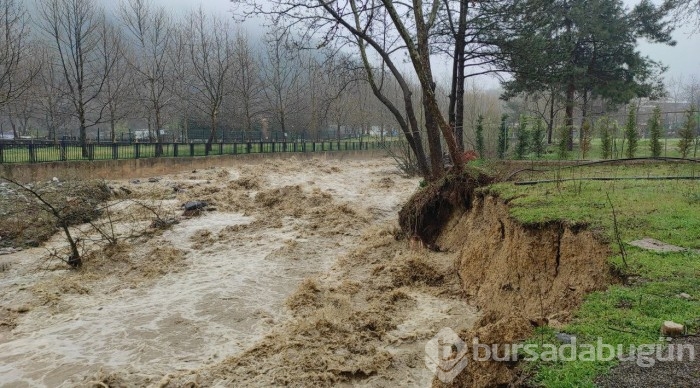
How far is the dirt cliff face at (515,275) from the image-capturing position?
358cm

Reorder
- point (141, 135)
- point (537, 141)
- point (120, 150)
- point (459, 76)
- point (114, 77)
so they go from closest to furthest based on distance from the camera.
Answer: point (537, 141) → point (459, 76) → point (120, 150) → point (114, 77) → point (141, 135)

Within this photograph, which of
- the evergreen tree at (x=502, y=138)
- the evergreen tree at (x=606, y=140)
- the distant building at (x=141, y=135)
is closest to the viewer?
the evergreen tree at (x=606, y=140)

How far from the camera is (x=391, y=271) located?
9641mm

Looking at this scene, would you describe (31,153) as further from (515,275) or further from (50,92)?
Answer: (515,275)

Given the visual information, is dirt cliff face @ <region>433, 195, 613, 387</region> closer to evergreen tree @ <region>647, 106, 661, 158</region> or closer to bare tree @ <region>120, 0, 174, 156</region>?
evergreen tree @ <region>647, 106, 661, 158</region>

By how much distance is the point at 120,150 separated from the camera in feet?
87.2

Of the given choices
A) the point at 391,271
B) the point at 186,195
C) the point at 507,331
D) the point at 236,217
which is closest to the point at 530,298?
the point at 507,331

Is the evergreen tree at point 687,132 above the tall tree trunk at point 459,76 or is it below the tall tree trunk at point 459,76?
below

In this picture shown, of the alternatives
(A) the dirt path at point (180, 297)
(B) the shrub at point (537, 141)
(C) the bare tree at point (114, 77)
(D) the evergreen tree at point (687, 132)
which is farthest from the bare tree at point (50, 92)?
(D) the evergreen tree at point (687, 132)

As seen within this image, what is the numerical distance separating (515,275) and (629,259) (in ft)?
6.63

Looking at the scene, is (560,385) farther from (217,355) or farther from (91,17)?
(91,17)

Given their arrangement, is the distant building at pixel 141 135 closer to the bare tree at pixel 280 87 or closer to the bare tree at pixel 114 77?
the bare tree at pixel 114 77

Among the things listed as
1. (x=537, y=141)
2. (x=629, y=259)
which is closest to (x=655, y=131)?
(x=537, y=141)

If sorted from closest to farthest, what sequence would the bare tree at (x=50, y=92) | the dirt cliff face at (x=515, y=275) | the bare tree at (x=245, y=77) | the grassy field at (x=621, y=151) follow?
the dirt cliff face at (x=515, y=275)
the grassy field at (x=621, y=151)
the bare tree at (x=50, y=92)
the bare tree at (x=245, y=77)
